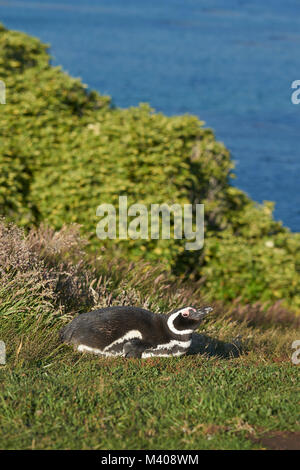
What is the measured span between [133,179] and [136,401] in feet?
22.7

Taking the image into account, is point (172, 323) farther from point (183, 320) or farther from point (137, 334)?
point (137, 334)

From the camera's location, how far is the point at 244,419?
555cm

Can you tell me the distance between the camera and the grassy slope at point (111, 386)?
5.30 meters

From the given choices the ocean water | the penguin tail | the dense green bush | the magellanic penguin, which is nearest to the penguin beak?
the magellanic penguin

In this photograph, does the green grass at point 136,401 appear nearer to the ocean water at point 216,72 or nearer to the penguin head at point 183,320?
the penguin head at point 183,320

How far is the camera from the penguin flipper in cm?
691

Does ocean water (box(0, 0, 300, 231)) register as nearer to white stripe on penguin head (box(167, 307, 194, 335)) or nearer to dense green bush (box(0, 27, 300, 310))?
dense green bush (box(0, 27, 300, 310))

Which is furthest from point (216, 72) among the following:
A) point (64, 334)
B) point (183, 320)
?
point (183, 320)

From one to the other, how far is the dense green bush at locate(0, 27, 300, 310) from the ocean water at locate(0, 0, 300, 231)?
17.5 feet

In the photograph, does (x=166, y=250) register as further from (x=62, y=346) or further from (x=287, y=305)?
(x=62, y=346)

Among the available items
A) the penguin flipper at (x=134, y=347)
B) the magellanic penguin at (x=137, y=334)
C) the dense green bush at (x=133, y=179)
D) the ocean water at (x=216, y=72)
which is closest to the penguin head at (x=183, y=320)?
the magellanic penguin at (x=137, y=334)

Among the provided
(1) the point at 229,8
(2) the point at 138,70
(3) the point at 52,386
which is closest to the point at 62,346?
(3) the point at 52,386
